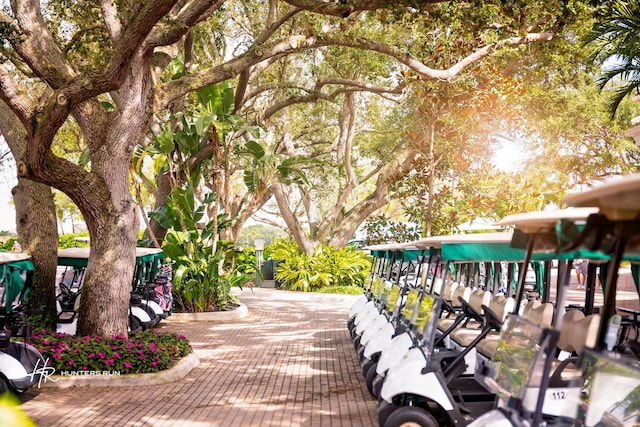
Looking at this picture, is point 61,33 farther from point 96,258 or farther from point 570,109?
point 570,109

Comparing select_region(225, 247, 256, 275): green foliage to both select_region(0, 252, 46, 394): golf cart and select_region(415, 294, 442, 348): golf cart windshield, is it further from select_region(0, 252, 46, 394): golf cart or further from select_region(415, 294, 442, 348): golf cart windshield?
select_region(415, 294, 442, 348): golf cart windshield

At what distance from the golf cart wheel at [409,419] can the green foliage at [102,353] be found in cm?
474

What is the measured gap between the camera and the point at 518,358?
15.2ft

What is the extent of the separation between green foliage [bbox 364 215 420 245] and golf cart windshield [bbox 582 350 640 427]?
55.8ft

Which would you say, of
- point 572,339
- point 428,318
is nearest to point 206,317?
point 428,318

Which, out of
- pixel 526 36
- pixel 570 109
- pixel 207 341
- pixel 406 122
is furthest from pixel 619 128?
pixel 207 341

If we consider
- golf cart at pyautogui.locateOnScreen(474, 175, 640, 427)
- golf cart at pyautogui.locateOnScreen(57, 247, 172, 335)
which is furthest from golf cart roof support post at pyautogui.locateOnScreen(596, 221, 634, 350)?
golf cart at pyautogui.locateOnScreen(57, 247, 172, 335)

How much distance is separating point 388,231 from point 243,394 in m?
13.5

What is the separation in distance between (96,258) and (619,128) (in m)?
19.0

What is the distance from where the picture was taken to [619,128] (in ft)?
77.9

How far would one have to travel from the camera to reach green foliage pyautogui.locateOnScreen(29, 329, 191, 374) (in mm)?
9273

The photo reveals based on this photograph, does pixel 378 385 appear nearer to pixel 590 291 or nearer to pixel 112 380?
pixel 590 291

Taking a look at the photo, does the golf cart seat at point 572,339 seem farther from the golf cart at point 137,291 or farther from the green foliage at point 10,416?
the golf cart at point 137,291

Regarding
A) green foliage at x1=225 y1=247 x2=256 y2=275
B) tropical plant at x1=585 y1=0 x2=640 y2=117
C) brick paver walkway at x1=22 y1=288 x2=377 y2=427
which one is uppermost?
tropical plant at x1=585 y1=0 x2=640 y2=117
